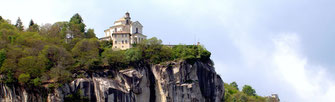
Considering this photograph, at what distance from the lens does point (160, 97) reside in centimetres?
5803

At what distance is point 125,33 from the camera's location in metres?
63.5

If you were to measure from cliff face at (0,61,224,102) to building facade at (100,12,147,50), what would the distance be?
6828mm

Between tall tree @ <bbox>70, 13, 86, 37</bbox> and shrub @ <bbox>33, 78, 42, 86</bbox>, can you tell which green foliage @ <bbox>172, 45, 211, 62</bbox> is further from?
shrub @ <bbox>33, 78, 42, 86</bbox>

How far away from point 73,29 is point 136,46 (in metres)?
10.2

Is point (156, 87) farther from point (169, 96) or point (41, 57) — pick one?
point (41, 57)

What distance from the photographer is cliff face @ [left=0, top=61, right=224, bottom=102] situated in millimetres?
49812

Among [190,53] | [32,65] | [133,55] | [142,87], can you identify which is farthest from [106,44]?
[32,65]

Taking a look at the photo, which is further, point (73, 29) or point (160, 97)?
point (73, 29)

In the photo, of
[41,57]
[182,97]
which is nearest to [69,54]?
[41,57]

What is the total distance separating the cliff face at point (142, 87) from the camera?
49812 millimetres

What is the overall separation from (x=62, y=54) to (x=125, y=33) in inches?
511

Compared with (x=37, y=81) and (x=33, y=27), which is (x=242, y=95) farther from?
(x=37, y=81)

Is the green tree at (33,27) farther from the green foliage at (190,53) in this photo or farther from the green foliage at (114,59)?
the green foliage at (190,53)

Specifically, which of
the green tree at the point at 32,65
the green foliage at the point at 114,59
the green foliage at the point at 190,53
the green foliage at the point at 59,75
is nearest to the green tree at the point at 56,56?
the green tree at the point at 32,65
